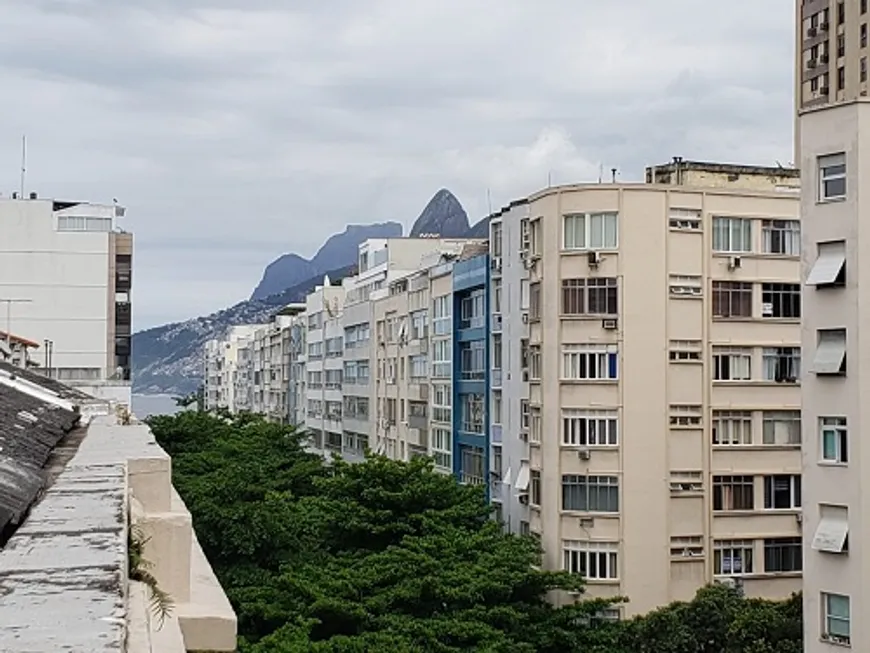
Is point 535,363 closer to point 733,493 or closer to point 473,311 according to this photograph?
point 733,493

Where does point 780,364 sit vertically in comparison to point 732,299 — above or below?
below

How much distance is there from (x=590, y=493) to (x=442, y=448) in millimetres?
11748

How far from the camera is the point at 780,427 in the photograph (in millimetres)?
32781

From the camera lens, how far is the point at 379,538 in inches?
1176

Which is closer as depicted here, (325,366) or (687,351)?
(687,351)

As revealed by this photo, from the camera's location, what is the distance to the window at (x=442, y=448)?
41250 millimetres

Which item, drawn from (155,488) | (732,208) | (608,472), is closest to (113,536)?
(155,488)

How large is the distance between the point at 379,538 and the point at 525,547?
3.54 meters

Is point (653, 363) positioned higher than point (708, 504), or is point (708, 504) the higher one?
point (653, 363)

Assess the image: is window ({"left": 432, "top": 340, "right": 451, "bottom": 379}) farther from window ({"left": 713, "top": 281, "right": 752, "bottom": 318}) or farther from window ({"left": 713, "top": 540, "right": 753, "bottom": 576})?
window ({"left": 713, "top": 540, "right": 753, "bottom": 576})

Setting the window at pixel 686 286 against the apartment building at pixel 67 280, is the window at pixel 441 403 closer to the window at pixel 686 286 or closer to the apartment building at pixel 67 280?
the window at pixel 686 286

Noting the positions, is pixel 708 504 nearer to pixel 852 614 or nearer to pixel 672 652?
pixel 672 652

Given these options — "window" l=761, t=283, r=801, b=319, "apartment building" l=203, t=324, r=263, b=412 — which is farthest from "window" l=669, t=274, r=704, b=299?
"apartment building" l=203, t=324, r=263, b=412

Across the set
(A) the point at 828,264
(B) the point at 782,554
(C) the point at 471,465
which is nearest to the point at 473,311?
(C) the point at 471,465
